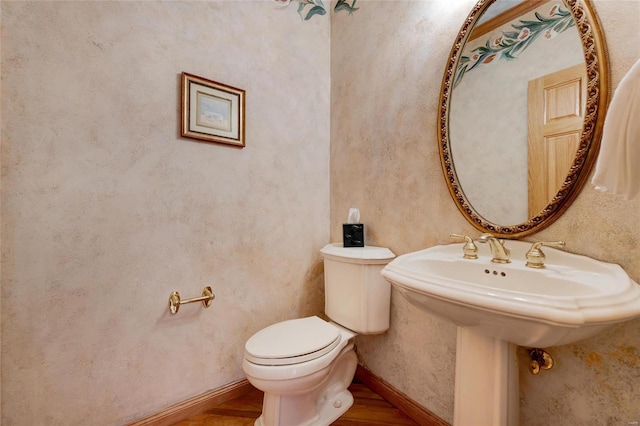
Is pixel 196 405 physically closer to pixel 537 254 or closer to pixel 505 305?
pixel 505 305

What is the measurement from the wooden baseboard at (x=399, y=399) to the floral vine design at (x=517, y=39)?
144 centimetres

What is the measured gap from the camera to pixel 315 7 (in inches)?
68.0

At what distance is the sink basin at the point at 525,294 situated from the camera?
0.54 meters

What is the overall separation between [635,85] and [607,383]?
2.63 feet

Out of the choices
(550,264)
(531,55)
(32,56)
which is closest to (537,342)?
(550,264)

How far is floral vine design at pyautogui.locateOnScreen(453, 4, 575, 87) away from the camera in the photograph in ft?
2.86

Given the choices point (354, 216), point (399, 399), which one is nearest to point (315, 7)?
point (354, 216)

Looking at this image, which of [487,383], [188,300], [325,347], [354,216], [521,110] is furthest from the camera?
[354,216]

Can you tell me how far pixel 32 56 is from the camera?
970mm

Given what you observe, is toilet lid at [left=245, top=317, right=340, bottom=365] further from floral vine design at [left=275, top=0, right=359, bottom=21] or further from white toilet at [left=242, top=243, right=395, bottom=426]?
floral vine design at [left=275, top=0, right=359, bottom=21]

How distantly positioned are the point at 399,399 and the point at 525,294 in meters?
1.07

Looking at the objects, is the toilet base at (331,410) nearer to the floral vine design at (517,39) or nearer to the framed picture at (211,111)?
the framed picture at (211,111)

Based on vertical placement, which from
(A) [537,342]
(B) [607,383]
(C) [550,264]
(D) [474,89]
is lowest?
(B) [607,383]

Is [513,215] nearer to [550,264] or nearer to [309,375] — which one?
[550,264]
